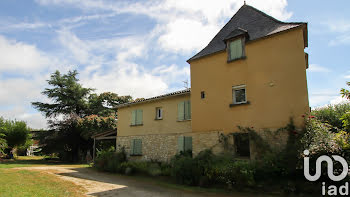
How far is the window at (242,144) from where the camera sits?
9.69 metres

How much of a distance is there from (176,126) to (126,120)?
5.34 metres

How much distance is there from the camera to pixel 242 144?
982cm

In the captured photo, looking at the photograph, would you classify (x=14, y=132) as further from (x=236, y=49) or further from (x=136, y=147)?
(x=236, y=49)

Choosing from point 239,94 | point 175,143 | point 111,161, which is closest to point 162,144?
point 175,143

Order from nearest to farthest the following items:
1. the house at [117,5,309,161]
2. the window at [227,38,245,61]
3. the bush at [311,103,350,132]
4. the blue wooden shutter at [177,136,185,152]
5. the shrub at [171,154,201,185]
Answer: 1. the house at [117,5,309,161]
2. the shrub at [171,154,201,185]
3. the window at [227,38,245,61]
4. the blue wooden shutter at [177,136,185,152]
5. the bush at [311,103,350,132]

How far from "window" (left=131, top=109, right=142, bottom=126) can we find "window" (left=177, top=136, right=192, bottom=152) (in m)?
4.21

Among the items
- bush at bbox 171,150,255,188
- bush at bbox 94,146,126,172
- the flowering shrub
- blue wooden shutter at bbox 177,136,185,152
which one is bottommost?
bush at bbox 94,146,126,172

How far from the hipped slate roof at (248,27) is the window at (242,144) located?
4.36 meters

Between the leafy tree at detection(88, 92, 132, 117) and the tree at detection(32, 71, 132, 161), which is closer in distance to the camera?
the tree at detection(32, 71, 132, 161)

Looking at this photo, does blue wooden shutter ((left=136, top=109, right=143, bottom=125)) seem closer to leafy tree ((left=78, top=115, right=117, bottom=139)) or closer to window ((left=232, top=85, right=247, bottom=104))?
window ((left=232, top=85, right=247, bottom=104))

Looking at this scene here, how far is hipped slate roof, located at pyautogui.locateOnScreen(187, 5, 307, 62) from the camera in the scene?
32.7ft

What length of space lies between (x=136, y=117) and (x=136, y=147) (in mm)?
2244

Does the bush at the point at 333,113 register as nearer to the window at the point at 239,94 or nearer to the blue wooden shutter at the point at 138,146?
the window at the point at 239,94

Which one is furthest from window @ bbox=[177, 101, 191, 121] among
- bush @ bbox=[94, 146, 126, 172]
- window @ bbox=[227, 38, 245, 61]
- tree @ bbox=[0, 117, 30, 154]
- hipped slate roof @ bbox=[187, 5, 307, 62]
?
tree @ bbox=[0, 117, 30, 154]
